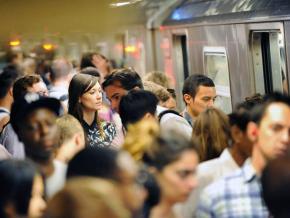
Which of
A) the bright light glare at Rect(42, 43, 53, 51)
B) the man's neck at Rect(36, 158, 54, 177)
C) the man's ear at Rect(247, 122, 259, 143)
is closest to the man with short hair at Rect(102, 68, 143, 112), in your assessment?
the man's neck at Rect(36, 158, 54, 177)

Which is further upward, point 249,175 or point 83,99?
point 83,99

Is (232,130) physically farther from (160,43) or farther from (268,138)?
(160,43)

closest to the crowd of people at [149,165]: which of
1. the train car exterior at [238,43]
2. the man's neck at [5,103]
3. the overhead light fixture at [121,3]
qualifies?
the man's neck at [5,103]

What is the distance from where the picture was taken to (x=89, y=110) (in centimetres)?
578

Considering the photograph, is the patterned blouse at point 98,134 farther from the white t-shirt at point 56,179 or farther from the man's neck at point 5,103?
the white t-shirt at point 56,179

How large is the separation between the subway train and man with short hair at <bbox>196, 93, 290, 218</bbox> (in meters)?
3.02

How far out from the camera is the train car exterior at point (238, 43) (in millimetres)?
7340

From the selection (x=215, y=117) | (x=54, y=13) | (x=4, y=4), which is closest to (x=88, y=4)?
(x=54, y=13)

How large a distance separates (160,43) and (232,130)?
8221 millimetres

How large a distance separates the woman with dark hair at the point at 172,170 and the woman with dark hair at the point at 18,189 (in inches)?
19.0

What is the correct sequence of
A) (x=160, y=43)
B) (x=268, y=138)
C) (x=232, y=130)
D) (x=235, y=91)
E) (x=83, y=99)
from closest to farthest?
(x=268, y=138)
(x=232, y=130)
(x=83, y=99)
(x=235, y=91)
(x=160, y=43)

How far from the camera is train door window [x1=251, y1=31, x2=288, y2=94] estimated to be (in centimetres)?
769

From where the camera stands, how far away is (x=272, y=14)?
7.29 meters

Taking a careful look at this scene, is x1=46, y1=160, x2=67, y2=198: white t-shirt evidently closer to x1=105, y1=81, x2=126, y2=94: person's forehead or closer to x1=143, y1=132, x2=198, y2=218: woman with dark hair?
x1=143, y1=132, x2=198, y2=218: woman with dark hair
